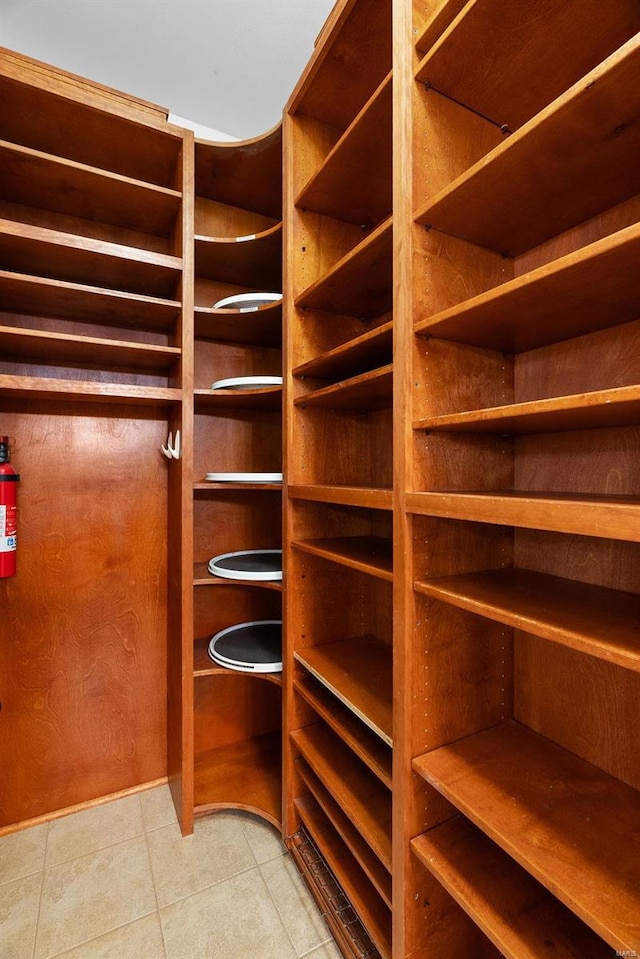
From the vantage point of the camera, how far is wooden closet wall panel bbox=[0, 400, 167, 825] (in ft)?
5.61

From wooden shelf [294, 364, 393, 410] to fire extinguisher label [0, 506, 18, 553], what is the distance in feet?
3.55

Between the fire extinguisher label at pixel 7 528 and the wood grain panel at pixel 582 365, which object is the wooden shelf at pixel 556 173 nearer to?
the wood grain panel at pixel 582 365

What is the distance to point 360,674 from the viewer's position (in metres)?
1.37

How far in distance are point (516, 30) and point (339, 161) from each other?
21.4 inches

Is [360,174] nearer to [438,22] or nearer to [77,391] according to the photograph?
[438,22]

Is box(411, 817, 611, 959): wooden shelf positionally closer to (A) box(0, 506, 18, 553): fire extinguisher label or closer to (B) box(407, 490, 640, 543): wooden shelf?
(B) box(407, 490, 640, 543): wooden shelf

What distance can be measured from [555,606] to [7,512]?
1.71 meters

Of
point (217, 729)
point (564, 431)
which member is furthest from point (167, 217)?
point (217, 729)

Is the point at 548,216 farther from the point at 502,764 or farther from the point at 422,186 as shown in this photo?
the point at 502,764

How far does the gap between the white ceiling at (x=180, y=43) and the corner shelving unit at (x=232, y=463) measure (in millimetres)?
378

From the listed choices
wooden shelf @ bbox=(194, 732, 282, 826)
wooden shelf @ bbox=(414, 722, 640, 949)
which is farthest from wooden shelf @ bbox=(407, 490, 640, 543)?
wooden shelf @ bbox=(194, 732, 282, 826)

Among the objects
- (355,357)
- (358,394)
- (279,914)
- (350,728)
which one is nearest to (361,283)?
(355,357)

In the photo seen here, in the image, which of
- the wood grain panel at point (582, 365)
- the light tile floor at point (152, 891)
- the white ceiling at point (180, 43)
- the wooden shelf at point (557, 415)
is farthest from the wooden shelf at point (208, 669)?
the white ceiling at point (180, 43)

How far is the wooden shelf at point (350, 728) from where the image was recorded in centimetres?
113
